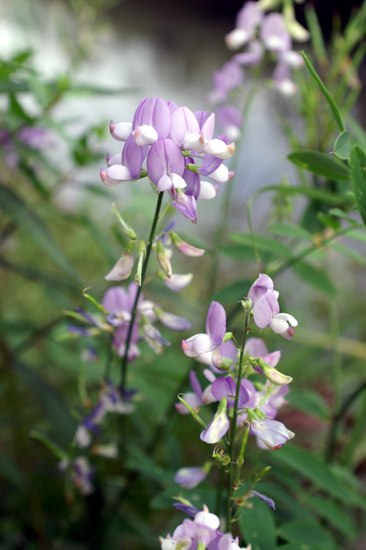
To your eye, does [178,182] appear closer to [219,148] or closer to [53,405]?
[219,148]

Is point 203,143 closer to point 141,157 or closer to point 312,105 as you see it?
point 141,157

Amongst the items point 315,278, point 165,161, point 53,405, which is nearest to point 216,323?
point 165,161

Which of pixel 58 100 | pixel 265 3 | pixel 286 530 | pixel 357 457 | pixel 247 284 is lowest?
pixel 357 457

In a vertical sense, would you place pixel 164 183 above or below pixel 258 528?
above

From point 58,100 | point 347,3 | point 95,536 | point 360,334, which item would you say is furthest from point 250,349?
point 347,3

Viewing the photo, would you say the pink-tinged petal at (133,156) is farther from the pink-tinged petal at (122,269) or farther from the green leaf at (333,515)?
the green leaf at (333,515)


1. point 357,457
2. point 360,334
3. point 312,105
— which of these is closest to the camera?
point 312,105
